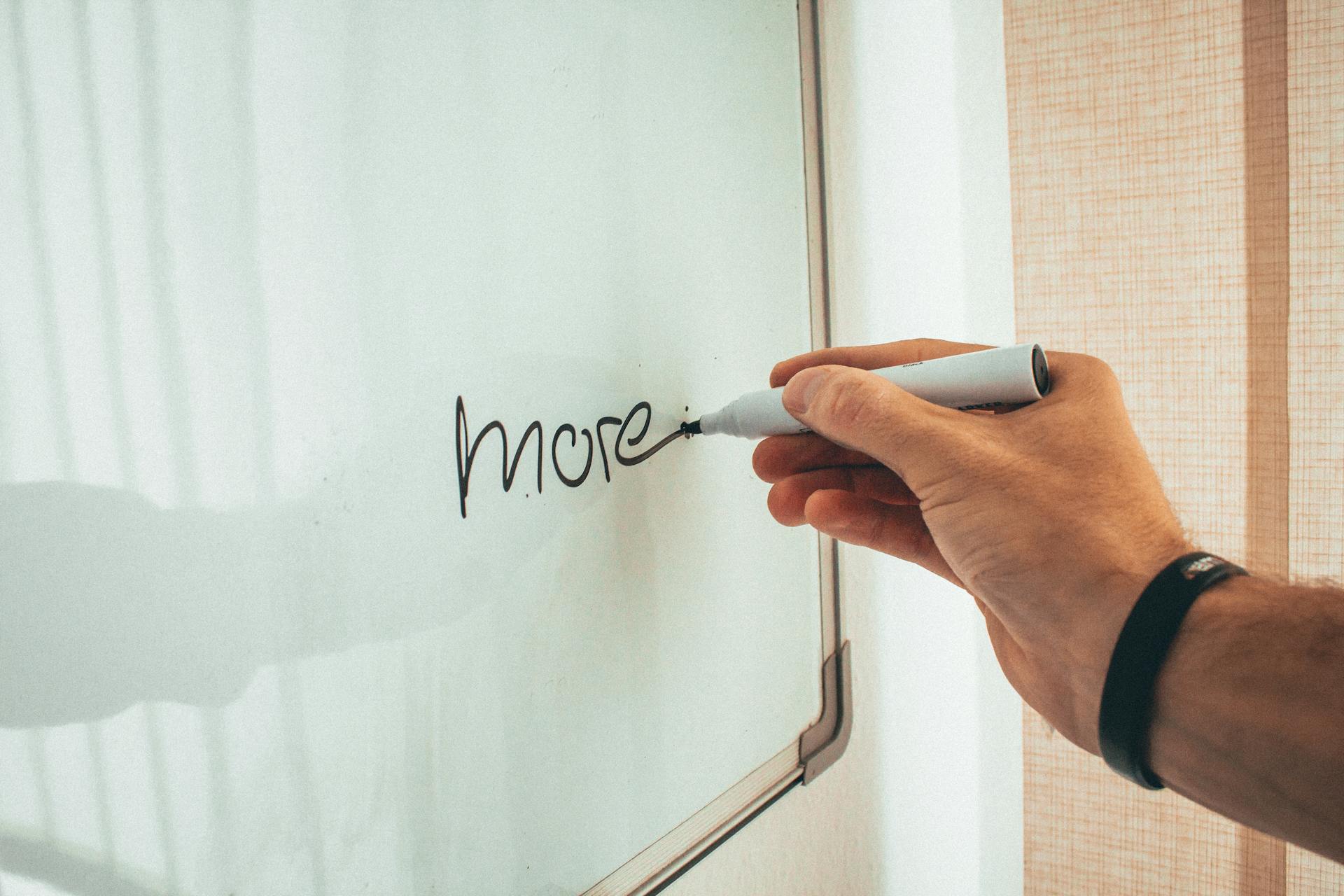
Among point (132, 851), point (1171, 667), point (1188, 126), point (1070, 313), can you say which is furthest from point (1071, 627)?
point (1188, 126)

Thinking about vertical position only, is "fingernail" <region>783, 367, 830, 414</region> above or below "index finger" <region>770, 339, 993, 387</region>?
below

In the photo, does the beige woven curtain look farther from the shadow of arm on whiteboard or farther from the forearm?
the shadow of arm on whiteboard

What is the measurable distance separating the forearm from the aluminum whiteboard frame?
25 centimetres

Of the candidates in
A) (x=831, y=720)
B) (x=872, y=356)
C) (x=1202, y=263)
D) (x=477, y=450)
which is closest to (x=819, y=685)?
(x=831, y=720)

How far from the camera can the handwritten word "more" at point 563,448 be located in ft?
0.87

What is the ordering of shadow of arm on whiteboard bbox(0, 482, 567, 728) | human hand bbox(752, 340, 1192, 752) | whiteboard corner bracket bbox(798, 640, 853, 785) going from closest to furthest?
shadow of arm on whiteboard bbox(0, 482, 567, 728), human hand bbox(752, 340, 1192, 752), whiteboard corner bracket bbox(798, 640, 853, 785)

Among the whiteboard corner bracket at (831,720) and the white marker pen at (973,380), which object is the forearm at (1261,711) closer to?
the white marker pen at (973,380)

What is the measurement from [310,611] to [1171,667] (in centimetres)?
32

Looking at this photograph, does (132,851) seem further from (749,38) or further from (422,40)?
(749,38)

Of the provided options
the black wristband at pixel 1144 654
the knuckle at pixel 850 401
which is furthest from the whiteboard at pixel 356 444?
the black wristband at pixel 1144 654

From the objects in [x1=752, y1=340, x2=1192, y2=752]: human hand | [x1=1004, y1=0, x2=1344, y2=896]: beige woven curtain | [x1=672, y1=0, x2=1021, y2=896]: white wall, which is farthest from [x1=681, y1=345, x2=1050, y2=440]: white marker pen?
[x1=1004, y1=0, x2=1344, y2=896]: beige woven curtain

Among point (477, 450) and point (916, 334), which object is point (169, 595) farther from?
point (916, 334)

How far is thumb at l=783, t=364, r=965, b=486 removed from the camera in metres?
0.29

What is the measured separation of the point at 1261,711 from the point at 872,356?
27cm
